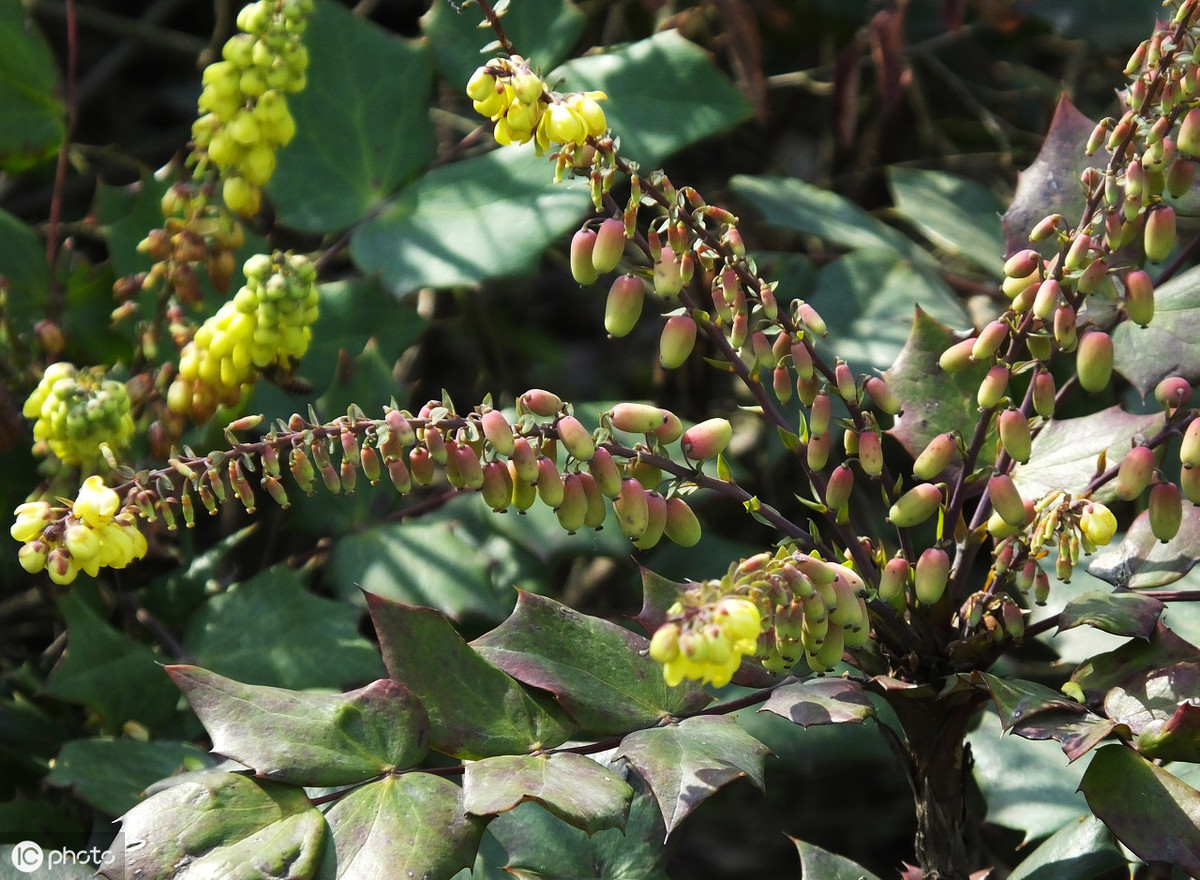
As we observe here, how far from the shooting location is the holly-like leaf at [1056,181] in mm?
1105

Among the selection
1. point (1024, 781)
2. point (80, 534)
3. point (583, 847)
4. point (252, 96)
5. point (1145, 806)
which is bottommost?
point (1024, 781)

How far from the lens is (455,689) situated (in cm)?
86

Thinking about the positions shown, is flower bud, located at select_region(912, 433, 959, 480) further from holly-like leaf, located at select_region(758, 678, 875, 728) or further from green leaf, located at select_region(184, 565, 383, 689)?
green leaf, located at select_region(184, 565, 383, 689)

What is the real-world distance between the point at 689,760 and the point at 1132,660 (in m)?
0.36

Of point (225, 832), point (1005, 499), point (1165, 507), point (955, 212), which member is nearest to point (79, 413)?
point (225, 832)

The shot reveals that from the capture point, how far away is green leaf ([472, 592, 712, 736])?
0.86 metres

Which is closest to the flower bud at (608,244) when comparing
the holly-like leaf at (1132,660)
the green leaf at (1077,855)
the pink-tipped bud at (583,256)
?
the pink-tipped bud at (583,256)

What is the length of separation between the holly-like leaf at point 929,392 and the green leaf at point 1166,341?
15 cm

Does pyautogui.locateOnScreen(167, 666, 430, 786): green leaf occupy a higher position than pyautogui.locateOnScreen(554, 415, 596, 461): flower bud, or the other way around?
pyautogui.locateOnScreen(554, 415, 596, 461): flower bud

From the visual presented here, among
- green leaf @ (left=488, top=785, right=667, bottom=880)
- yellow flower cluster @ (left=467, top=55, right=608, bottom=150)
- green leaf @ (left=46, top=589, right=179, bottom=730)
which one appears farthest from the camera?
green leaf @ (left=46, top=589, right=179, bottom=730)

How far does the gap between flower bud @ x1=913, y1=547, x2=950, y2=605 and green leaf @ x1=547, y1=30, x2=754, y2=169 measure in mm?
766

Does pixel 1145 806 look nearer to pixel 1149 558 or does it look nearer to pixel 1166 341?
pixel 1149 558

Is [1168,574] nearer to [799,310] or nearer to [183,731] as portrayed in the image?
[799,310]

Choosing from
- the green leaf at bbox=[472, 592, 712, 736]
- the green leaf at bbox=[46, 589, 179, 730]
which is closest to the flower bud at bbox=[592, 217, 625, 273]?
the green leaf at bbox=[472, 592, 712, 736]
